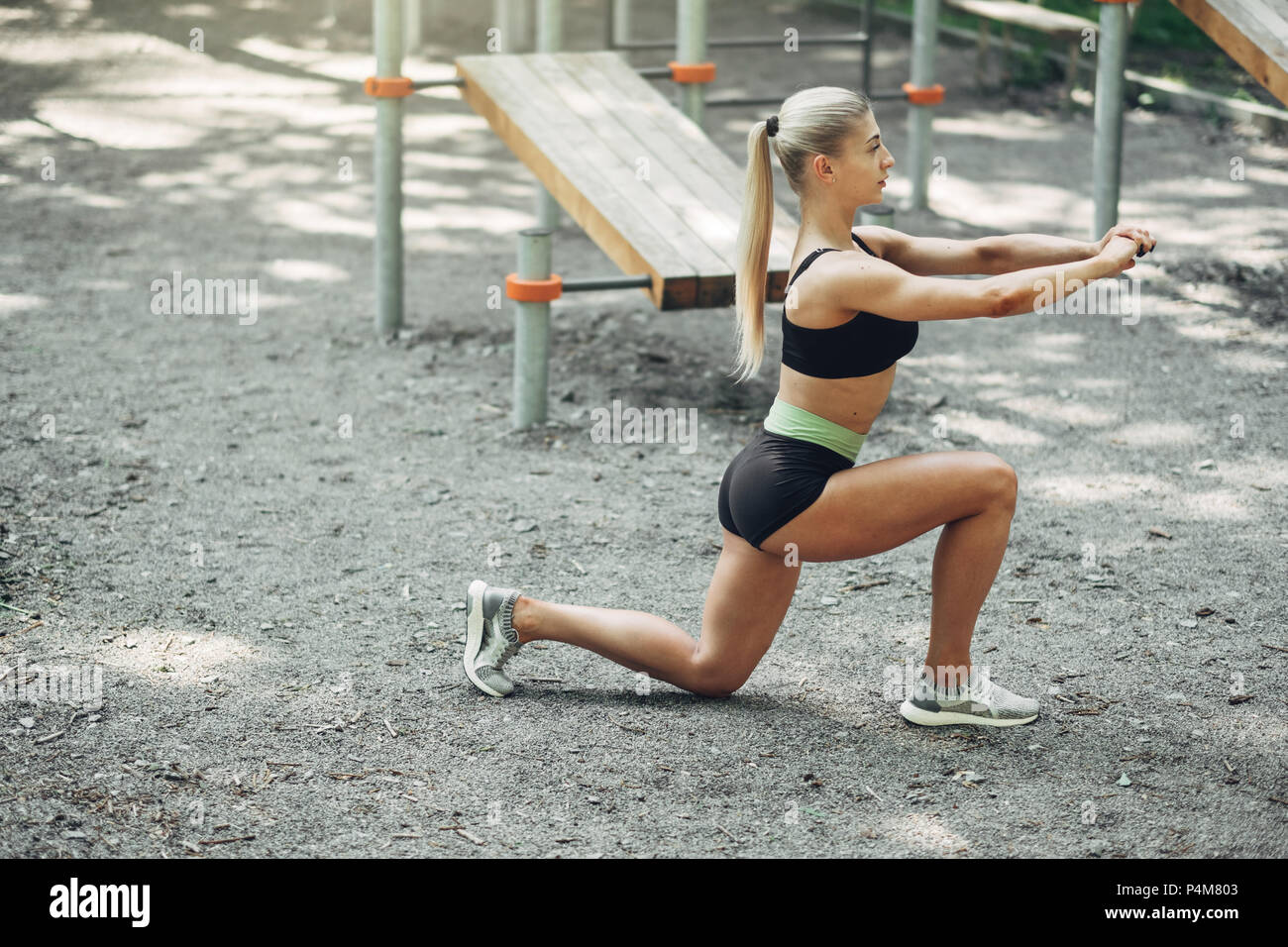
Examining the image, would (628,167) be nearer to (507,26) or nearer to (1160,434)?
(1160,434)

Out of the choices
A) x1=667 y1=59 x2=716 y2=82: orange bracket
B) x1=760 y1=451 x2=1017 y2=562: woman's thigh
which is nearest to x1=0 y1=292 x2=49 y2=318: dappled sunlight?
x1=667 y1=59 x2=716 y2=82: orange bracket

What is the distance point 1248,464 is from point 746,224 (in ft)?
8.99

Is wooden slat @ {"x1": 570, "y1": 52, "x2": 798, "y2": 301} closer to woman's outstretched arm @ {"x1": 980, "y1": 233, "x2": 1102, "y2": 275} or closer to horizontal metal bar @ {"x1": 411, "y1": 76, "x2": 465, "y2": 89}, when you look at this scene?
horizontal metal bar @ {"x1": 411, "y1": 76, "x2": 465, "y2": 89}

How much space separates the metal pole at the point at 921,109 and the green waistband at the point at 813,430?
6.07 m

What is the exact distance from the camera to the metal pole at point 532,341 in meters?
5.67

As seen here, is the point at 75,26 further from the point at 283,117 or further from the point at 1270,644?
the point at 1270,644

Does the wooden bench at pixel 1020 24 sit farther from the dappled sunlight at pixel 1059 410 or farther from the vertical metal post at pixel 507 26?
the dappled sunlight at pixel 1059 410

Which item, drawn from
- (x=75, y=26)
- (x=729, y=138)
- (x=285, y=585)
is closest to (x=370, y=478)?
(x=285, y=585)

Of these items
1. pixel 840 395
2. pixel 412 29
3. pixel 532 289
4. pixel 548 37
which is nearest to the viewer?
pixel 840 395

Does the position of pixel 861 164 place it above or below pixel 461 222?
above

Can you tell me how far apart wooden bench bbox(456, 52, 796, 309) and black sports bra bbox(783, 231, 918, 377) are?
6.11 ft

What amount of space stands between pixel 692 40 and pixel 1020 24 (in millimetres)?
5406

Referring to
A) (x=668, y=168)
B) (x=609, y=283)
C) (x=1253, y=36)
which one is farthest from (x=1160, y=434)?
(x=668, y=168)

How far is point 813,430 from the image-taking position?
3295 mm
